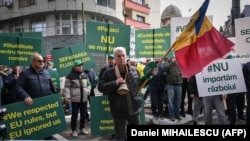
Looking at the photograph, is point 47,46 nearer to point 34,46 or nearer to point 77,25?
point 77,25

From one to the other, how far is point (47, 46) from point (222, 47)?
28.5 m

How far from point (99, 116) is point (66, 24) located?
2719 cm

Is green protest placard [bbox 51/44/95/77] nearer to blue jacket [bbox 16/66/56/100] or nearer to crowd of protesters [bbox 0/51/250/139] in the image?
crowd of protesters [bbox 0/51/250/139]

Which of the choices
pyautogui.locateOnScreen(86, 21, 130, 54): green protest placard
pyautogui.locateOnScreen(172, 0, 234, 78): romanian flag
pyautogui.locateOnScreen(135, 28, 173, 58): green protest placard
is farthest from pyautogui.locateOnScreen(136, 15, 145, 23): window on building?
pyautogui.locateOnScreen(172, 0, 234, 78): romanian flag

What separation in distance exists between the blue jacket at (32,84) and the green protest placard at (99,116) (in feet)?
3.73

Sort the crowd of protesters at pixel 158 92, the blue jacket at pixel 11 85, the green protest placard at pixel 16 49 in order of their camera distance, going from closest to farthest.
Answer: the crowd of protesters at pixel 158 92
the blue jacket at pixel 11 85
the green protest placard at pixel 16 49

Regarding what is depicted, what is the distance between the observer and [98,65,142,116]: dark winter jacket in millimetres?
4656

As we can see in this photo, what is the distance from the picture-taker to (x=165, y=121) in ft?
27.8

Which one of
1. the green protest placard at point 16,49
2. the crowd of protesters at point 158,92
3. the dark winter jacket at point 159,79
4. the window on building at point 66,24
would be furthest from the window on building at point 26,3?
the green protest placard at point 16,49

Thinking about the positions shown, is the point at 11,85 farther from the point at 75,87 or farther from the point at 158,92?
the point at 158,92

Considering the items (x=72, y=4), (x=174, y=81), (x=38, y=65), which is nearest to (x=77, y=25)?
(x=72, y=4)

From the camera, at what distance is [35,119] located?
572 centimetres

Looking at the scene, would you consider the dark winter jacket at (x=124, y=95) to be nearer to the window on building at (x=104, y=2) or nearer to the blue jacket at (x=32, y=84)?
the blue jacket at (x=32, y=84)

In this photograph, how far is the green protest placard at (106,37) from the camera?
725 centimetres
